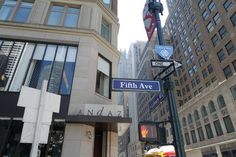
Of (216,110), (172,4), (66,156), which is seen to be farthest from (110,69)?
(172,4)

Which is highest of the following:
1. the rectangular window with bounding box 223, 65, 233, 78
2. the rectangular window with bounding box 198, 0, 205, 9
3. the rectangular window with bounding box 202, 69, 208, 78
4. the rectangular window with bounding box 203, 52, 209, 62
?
the rectangular window with bounding box 198, 0, 205, 9

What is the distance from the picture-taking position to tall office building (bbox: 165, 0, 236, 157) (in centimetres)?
3198

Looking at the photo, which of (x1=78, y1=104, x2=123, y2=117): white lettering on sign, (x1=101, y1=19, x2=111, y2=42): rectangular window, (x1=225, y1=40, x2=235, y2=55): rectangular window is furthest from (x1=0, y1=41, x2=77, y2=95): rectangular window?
(x1=225, y1=40, x2=235, y2=55): rectangular window

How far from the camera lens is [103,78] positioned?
1249 centimetres

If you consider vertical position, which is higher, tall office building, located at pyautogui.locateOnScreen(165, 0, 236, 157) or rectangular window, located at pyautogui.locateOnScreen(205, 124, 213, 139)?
tall office building, located at pyautogui.locateOnScreen(165, 0, 236, 157)

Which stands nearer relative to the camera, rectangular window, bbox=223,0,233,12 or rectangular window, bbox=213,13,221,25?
rectangular window, bbox=223,0,233,12

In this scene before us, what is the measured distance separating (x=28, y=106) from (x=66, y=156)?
18.3 ft

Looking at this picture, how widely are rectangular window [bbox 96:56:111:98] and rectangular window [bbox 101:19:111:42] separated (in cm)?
241

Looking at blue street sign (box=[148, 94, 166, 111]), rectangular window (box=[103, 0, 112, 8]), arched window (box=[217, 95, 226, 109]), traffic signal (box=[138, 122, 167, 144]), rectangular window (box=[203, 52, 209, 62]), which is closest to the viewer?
traffic signal (box=[138, 122, 167, 144])

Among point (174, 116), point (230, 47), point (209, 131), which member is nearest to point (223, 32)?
point (230, 47)

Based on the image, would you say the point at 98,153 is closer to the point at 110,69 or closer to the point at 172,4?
the point at 110,69

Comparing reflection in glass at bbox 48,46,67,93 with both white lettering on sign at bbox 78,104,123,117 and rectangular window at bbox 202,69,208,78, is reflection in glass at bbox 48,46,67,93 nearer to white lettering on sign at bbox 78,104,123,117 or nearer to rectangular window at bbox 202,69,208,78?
white lettering on sign at bbox 78,104,123,117

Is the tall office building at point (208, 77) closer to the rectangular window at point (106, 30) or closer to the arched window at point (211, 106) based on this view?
the arched window at point (211, 106)

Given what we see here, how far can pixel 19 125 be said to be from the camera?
891 centimetres
